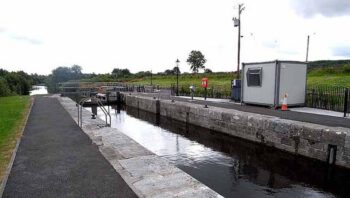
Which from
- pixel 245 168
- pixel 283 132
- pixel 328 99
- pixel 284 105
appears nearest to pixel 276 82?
pixel 284 105

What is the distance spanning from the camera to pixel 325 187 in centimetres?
685

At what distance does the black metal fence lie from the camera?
39.5 ft

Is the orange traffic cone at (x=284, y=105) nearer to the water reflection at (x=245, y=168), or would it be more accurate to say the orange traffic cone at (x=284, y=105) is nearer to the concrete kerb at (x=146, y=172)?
the water reflection at (x=245, y=168)

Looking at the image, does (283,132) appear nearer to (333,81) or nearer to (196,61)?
(333,81)

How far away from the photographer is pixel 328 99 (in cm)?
1261

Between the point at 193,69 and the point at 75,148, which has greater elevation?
the point at 193,69

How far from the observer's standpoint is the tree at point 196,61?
82.8 meters

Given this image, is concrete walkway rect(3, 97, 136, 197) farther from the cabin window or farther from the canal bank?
the cabin window

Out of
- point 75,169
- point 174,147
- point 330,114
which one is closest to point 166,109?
point 174,147

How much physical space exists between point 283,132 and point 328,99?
15.6ft

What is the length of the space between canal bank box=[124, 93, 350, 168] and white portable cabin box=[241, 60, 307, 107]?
2.20 meters

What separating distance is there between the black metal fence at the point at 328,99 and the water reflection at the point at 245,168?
14.9 ft

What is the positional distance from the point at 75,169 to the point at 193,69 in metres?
78.2

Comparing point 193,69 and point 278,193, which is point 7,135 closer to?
point 278,193
